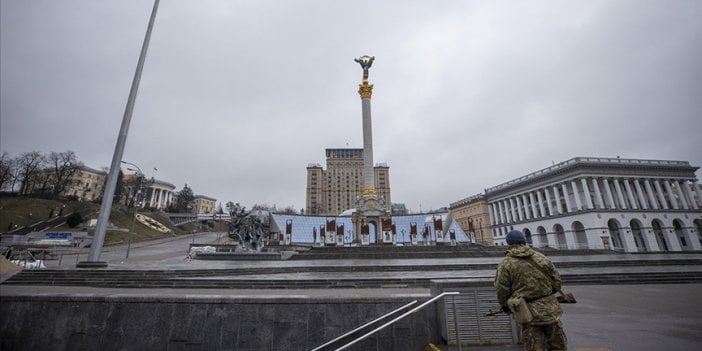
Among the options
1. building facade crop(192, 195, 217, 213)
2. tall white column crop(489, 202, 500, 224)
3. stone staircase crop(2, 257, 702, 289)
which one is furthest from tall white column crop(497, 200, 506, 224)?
building facade crop(192, 195, 217, 213)

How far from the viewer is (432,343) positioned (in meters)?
4.66

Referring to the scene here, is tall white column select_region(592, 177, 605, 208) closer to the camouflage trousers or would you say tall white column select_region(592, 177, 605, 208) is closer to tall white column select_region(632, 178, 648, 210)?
tall white column select_region(632, 178, 648, 210)

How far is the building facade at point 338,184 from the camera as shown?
114 metres

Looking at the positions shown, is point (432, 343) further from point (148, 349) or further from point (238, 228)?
point (238, 228)

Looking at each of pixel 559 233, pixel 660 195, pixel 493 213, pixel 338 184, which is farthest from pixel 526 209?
pixel 338 184

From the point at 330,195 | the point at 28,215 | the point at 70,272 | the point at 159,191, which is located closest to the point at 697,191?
the point at 70,272

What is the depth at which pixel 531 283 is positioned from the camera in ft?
10.5

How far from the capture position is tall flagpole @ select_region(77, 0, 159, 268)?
1256cm

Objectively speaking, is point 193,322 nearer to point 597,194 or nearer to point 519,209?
point 597,194

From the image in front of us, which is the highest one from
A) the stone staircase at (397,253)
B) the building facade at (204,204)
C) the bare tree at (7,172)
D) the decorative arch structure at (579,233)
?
the building facade at (204,204)

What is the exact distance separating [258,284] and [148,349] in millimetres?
6739

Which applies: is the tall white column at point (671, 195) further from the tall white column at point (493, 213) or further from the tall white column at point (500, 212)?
the tall white column at point (493, 213)

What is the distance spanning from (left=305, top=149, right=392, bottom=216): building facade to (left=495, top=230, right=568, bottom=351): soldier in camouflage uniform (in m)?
109

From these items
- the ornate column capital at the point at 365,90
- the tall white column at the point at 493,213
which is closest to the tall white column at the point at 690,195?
the tall white column at the point at 493,213
